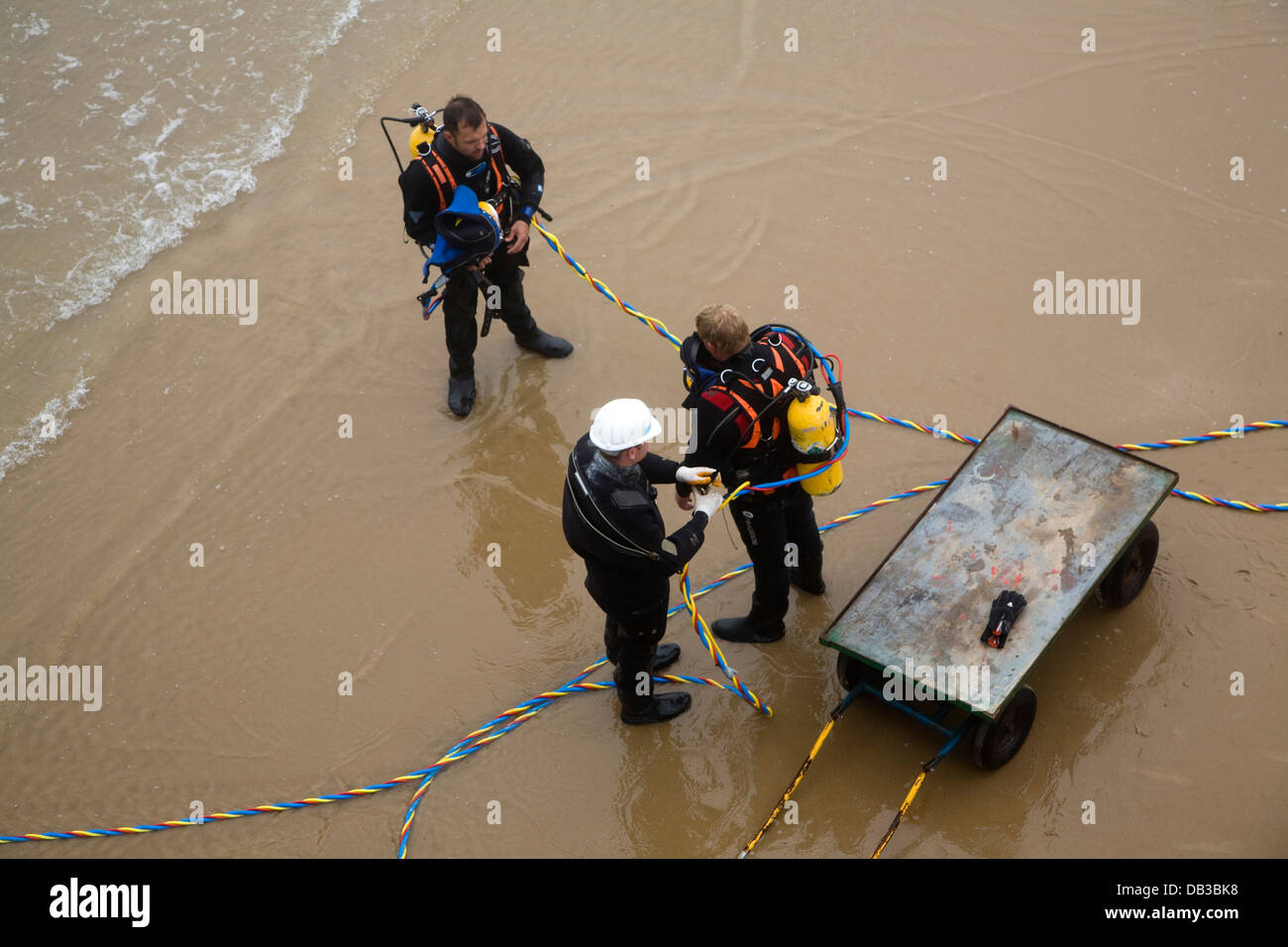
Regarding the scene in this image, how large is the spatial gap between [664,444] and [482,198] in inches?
74.5

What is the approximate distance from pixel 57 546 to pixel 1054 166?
7663 mm

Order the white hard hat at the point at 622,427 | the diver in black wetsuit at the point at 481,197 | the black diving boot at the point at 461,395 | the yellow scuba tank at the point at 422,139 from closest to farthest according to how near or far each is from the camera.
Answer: the white hard hat at the point at 622,427, the diver in black wetsuit at the point at 481,197, the yellow scuba tank at the point at 422,139, the black diving boot at the point at 461,395

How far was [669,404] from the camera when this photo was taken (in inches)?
281

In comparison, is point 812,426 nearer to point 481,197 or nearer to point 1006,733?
point 1006,733

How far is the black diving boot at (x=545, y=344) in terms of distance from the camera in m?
7.31

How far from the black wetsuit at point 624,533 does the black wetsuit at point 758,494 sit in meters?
0.25

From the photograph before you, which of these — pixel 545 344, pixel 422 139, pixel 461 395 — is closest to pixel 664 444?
pixel 545 344

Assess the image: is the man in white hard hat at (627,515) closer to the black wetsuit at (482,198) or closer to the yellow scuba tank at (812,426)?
the yellow scuba tank at (812,426)

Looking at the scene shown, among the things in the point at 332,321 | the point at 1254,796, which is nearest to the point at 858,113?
the point at 332,321

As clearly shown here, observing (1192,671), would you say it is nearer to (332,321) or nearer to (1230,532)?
(1230,532)

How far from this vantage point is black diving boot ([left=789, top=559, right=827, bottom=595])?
571 centimetres

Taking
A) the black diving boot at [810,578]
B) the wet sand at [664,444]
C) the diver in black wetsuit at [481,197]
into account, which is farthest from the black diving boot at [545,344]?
the black diving boot at [810,578]

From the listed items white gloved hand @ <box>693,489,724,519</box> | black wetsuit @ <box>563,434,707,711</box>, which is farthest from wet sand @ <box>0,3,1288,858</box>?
white gloved hand @ <box>693,489,724,519</box>

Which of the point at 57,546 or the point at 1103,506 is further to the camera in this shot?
the point at 57,546
